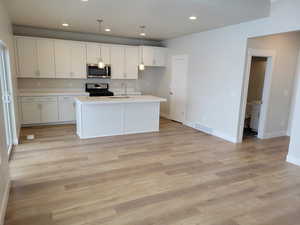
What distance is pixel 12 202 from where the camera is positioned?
2.50m

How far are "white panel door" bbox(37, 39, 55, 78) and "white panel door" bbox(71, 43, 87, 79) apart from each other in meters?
0.54

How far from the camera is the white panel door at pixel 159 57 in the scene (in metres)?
7.13

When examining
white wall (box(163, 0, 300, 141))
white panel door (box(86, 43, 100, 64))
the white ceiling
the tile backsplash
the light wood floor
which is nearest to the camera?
the light wood floor

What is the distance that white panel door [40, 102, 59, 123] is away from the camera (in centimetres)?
589

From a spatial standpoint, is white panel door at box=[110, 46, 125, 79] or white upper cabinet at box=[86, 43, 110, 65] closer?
white upper cabinet at box=[86, 43, 110, 65]

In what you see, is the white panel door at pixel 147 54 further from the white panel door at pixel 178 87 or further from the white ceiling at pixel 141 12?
the white ceiling at pixel 141 12

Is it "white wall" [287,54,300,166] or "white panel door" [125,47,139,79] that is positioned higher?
"white panel door" [125,47,139,79]

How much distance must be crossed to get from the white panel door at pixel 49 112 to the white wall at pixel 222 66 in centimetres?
390

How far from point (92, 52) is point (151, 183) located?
4.77 meters

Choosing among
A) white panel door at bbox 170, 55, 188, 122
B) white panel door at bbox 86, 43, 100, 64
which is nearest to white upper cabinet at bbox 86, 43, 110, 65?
white panel door at bbox 86, 43, 100, 64

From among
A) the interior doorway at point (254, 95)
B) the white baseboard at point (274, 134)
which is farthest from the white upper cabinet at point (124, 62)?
the white baseboard at point (274, 134)

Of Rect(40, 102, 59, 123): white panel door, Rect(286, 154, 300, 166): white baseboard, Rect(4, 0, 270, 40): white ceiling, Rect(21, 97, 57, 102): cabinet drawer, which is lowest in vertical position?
Rect(286, 154, 300, 166): white baseboard

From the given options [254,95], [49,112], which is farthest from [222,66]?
[49,112]

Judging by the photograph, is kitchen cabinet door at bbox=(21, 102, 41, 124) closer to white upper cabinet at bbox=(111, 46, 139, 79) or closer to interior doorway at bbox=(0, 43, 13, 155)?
interior doorway at bbox=(0, 43, 13, 155)
